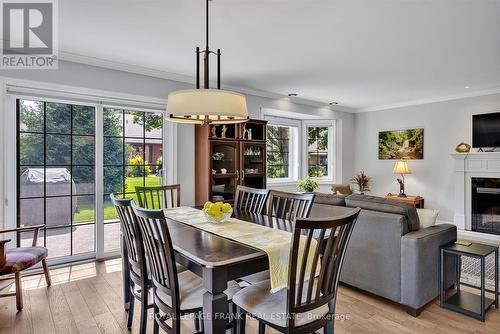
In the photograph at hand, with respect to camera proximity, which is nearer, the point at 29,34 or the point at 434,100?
the point at 29,34

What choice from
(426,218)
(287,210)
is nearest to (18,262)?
(287,210)

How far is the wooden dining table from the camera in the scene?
148 cm

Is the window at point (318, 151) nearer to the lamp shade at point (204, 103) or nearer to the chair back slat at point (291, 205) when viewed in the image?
the chair back slat at point (291, 205)

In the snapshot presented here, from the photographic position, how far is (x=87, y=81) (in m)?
3.56

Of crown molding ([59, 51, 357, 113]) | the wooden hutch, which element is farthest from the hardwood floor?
crown molding ([59, 51, 357, 113])

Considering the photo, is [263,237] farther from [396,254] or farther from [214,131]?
[214,131]

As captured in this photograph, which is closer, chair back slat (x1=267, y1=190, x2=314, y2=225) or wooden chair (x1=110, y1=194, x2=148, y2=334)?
wooden chair (x1=110, y1=194, x2=148, y2=334)

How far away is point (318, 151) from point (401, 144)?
1.70m

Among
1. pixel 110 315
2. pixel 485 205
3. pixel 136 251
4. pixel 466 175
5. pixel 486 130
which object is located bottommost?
pixel 110 315

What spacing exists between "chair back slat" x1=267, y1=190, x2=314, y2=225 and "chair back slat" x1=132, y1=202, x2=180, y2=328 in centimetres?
108

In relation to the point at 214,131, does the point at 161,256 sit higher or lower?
lower

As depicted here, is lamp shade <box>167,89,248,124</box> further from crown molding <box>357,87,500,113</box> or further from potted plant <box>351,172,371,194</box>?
potted plant <box>351,172,371,194</box>

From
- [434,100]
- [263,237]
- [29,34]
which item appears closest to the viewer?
[263,237]

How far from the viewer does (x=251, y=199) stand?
3035 mm
